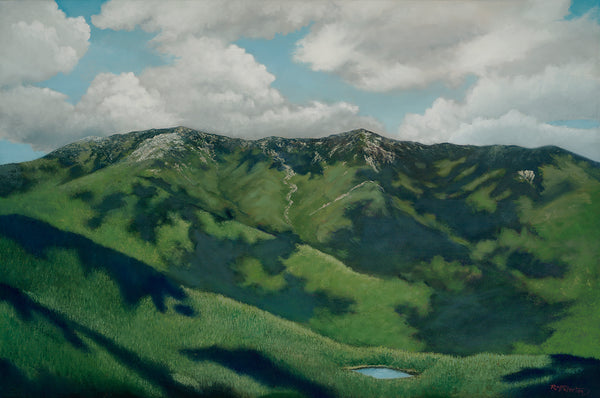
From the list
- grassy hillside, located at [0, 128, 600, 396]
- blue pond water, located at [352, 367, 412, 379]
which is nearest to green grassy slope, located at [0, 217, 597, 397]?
grassy hillside, located at [0, 128, 600, 396]

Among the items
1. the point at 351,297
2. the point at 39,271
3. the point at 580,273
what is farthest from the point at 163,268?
the point at 580,273
